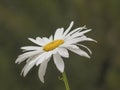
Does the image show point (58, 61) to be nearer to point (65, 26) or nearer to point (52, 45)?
point (52, 45)

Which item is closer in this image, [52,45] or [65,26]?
[52,45]

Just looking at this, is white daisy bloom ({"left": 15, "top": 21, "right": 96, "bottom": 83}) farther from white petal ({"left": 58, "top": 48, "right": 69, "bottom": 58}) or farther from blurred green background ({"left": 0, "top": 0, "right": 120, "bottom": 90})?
blurred green background ({"left": 0, "top": 0, "right": 120, "bottom": 90})

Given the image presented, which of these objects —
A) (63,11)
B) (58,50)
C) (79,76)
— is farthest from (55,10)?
(58,50)

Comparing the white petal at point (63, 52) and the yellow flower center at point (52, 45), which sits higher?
the yellow flower center at point (52, 45)

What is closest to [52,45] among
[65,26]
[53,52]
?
[53,52]

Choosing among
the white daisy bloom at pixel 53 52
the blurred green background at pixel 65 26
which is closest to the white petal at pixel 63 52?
the white daisy bloom at pixel 53 52

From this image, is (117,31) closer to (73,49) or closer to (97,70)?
(97,70)

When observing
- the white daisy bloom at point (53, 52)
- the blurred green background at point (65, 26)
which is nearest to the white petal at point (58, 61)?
the white daisy bloom at point (53, 52)

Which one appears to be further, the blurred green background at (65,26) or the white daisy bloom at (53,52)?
the blurred green background at (65,26)

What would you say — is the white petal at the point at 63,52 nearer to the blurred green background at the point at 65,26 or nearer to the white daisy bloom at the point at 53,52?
the white daisy bloom at the point at 53,52

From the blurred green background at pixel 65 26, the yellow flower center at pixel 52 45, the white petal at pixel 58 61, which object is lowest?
the white petal at pixel 58 61

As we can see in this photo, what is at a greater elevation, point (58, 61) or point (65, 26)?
point (65, 26)
